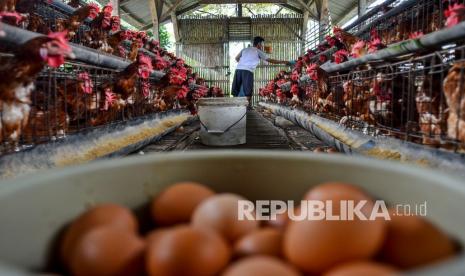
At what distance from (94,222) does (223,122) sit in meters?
2.91

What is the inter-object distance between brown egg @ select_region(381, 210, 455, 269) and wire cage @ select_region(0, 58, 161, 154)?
196 centimetres

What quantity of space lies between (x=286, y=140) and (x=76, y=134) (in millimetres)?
1992

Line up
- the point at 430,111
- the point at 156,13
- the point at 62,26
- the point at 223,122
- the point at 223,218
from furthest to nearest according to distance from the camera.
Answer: the point at 156,13
the point at 62,26
the point at 223,122
the point at 430,111
the point at 223,218

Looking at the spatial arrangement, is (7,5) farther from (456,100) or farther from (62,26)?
(456,100)

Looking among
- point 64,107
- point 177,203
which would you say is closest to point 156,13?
point 64,107

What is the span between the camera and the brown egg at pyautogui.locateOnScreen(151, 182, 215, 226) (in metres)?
0.70

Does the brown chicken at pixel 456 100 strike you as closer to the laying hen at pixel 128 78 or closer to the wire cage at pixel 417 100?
the wire cage at pixel 417 100

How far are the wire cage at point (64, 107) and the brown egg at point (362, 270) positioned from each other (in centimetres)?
196

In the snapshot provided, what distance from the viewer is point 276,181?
0.79 meters

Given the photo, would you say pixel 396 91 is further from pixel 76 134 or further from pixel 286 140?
pixel 76 134

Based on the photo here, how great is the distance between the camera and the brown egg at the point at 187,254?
1.61 feet

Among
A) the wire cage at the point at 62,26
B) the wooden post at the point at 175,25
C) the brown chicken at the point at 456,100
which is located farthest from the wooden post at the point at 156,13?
the brown chicken at the point at 456,100

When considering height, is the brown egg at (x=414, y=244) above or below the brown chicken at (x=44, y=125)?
below

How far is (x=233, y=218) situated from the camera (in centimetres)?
64
